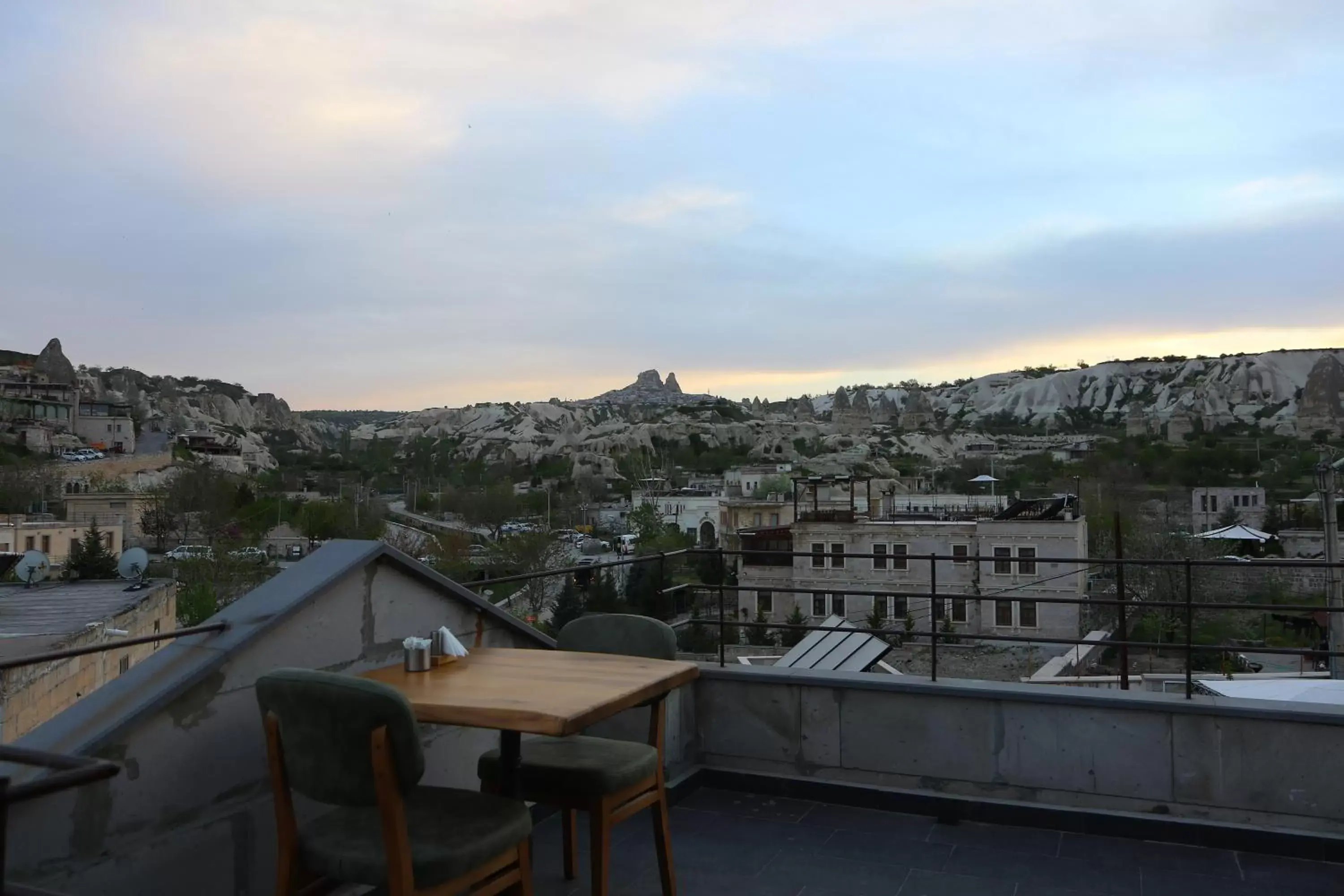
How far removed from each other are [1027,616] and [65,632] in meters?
23.5

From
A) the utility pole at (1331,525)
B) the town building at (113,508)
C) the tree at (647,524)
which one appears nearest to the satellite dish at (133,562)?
the utility pole at (1331,525)

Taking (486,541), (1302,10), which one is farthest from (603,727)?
(486,541)

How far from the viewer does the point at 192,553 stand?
37125 millimetres

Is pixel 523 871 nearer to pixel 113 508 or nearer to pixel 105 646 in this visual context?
pixel 105 646

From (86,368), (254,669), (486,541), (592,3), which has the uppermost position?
(86,368)

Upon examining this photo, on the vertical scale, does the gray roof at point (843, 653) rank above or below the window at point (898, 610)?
above

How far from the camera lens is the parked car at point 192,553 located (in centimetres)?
3544

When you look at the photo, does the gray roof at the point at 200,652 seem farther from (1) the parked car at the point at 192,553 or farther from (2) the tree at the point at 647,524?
(2) the tree at the point at 647,524

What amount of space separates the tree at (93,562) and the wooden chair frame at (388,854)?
28890mm

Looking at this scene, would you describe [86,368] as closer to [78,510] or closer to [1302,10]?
[78,510]

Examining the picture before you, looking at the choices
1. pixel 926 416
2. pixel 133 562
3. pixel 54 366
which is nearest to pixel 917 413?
pixel 926 416

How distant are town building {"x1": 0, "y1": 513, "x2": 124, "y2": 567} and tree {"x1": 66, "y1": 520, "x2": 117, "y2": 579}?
3.21 feet

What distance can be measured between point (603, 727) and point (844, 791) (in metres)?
1.23

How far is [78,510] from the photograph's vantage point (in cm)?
4912
